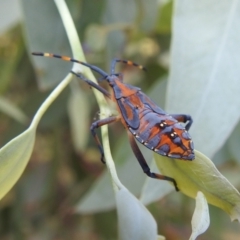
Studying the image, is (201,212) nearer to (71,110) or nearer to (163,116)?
(163,116)

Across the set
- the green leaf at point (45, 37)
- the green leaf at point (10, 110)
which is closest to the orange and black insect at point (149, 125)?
the green leaf at point (45, 37)

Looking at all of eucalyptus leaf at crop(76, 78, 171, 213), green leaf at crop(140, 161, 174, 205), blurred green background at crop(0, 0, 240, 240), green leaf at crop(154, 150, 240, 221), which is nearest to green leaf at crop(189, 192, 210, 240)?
green leaf at crop(154, 150, 240, 221)

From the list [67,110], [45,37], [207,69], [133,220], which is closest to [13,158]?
[133,220]

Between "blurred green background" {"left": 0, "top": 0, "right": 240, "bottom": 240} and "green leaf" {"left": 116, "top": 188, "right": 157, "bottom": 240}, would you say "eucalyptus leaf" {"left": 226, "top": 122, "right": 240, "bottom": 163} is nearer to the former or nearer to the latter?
"blurred green background" {"left": 0, "top": 0, "right": 240, "bottom": 240}

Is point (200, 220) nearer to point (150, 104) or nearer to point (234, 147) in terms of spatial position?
point (150, 104)

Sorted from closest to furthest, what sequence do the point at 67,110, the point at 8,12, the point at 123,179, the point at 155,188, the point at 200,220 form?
the point at 200,220 → the point at 155,188 → the point at 123,179 → the point at 8,12 → the point at 67,110

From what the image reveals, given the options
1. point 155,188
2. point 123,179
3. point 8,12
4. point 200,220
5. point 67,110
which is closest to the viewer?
point 200,220
